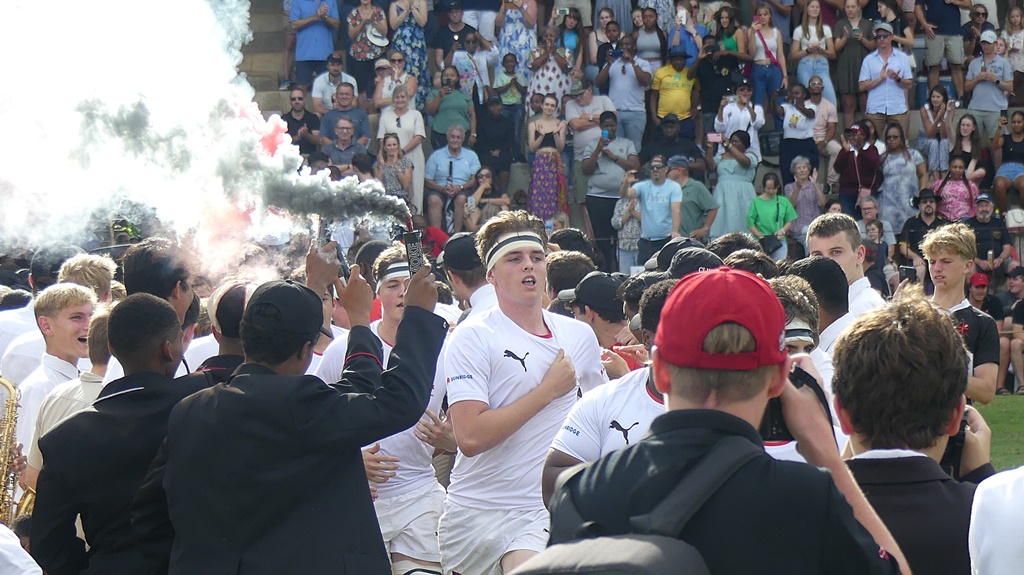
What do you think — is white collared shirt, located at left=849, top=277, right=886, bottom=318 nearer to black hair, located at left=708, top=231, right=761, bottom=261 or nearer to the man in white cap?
black hair, located at left=708, top=231, right=761, bottom=261

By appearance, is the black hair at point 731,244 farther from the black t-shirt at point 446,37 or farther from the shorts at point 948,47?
the shorts at point 948,47

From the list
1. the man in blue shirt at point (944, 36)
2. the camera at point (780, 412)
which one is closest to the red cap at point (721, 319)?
the camera at point (780, 412)

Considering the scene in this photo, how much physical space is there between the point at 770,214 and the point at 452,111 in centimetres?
489

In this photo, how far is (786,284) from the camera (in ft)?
14.7

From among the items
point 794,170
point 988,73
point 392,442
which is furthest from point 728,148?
point 392,442

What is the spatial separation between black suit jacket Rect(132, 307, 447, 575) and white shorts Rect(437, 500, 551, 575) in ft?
4.45

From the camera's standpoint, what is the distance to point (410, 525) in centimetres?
Result: 597

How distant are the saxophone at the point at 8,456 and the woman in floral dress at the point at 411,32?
11.6m

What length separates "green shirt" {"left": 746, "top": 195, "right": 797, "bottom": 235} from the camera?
16578 mm

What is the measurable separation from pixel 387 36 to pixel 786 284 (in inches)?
551

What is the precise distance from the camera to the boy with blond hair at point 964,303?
7027mm

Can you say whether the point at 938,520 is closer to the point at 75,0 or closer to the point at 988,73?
the point at 75,0

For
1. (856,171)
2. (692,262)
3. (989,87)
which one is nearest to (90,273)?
(692,262)

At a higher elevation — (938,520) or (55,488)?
(938,520)
